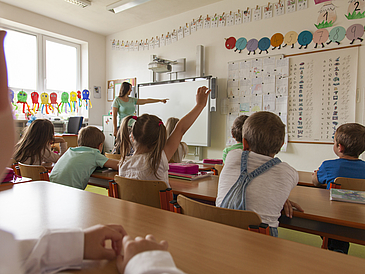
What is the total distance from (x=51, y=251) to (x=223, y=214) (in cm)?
58

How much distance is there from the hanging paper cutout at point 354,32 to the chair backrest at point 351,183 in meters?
2.80

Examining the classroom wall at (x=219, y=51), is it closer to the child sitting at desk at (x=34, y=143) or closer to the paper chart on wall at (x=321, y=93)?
the paper chart on wall at (x=321, y=93)

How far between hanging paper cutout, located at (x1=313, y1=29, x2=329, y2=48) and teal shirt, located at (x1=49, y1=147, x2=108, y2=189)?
3427 mm

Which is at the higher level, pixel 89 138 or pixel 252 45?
pixel 252 45

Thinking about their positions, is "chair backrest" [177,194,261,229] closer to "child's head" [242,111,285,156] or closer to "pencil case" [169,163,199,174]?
"child's head" [242,111,285,156]

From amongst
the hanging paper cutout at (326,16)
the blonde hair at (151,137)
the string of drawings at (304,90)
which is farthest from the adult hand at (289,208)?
the hanging paper cutout at (326,16)

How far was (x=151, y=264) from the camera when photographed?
386 millimetres

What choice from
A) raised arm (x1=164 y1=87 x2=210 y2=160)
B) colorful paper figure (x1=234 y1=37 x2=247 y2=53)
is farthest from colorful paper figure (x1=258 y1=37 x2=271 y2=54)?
raised arm (x1=164 y1=87 x2=210 y2=160)

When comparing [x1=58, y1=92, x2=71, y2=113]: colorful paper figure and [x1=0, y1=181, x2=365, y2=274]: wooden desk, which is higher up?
[x1=58, y1=92, x2=71, y2=113]: colorful paper figure

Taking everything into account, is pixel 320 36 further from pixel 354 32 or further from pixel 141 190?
pixel 141 190

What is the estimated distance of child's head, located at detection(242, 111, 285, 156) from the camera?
1173 mm

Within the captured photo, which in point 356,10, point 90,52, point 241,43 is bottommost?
point 241,43

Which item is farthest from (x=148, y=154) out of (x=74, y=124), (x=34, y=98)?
(x=34, y=98)

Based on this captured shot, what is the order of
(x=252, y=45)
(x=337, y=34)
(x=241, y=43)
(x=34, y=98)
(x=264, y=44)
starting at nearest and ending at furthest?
(x=337, y=34), (x=264, y=44), (x=252, y=45), (x=241, y=43), (x=34, y=98)
